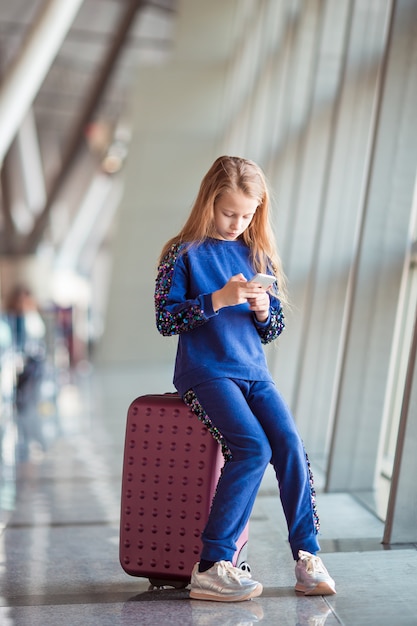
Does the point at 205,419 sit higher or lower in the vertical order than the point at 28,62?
lower

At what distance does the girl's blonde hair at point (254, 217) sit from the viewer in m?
3.21

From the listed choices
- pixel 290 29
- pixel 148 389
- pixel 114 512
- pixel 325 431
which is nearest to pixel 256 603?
pixel 114 512

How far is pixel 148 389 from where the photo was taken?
40.8 feet

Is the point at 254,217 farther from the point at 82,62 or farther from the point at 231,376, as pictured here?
the point at 82,62

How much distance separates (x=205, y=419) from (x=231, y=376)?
0.65ft

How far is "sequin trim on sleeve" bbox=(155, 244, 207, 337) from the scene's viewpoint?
10.3 feet

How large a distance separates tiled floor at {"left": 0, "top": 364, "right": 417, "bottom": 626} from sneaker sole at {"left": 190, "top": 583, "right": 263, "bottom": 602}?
2 cm

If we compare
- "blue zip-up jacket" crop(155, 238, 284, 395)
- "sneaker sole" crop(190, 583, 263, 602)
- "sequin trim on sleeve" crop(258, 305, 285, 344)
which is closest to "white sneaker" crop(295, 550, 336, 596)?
"sneaker sole" crop(190, 583, 263, 602)

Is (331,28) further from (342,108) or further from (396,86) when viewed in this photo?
(396,86)

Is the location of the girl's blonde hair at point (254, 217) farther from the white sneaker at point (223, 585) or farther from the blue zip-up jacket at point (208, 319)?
the white sneaker at point (223, 585)

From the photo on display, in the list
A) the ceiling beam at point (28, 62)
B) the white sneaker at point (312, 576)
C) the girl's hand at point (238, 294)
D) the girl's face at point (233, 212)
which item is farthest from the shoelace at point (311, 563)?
the ceiling beam at point (28, 62)

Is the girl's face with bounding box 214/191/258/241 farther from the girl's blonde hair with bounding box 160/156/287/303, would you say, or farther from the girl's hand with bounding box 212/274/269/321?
the girl's hand with bounding box 212/274/269/321

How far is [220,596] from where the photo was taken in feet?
10.3

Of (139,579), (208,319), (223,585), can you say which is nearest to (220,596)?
(223,585)
